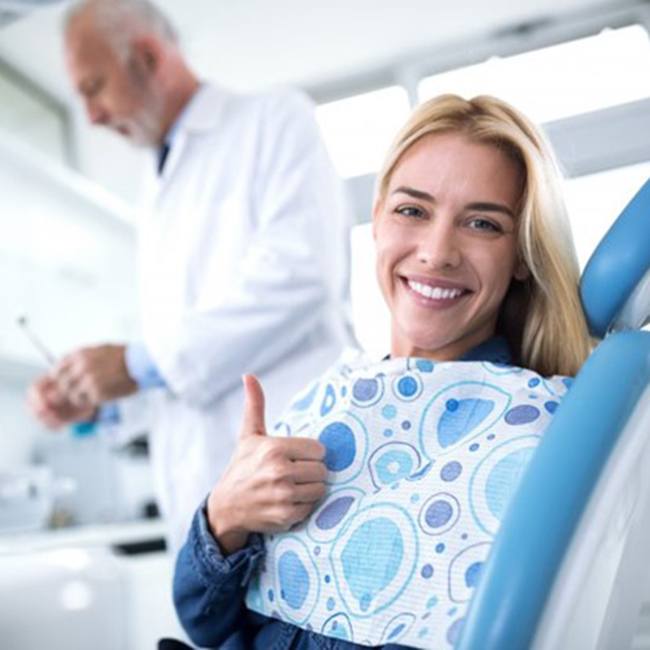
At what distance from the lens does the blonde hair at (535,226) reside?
693 millimetres

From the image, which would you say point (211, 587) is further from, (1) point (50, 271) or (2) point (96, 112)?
(1) point (50, 271)

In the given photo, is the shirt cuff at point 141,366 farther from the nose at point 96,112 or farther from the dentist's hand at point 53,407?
the nose at point 96,112

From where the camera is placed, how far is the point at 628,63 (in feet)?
2.47

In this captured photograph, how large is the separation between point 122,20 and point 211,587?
3.47 feet

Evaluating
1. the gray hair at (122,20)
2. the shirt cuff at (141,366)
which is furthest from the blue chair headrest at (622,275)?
the gray hair at (122,20)

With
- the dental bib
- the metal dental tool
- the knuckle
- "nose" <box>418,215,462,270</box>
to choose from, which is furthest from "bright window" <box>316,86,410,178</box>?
the metal dental tool

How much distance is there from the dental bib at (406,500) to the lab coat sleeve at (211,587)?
0.02 metres

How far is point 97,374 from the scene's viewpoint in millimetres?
1080

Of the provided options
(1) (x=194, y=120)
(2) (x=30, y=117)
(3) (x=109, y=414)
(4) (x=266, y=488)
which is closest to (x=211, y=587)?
(4) (x=266, y=488)

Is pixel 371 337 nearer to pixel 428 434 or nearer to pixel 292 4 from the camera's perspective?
pixel 428 434

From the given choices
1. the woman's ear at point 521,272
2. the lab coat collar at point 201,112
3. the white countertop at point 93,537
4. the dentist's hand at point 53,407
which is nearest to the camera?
the woman's ear at point 521,272

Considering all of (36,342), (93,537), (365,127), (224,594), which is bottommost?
(93,537)

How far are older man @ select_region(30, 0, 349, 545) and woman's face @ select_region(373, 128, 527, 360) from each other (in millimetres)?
259

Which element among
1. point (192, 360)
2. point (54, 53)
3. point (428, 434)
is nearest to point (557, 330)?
point (428, 434)
